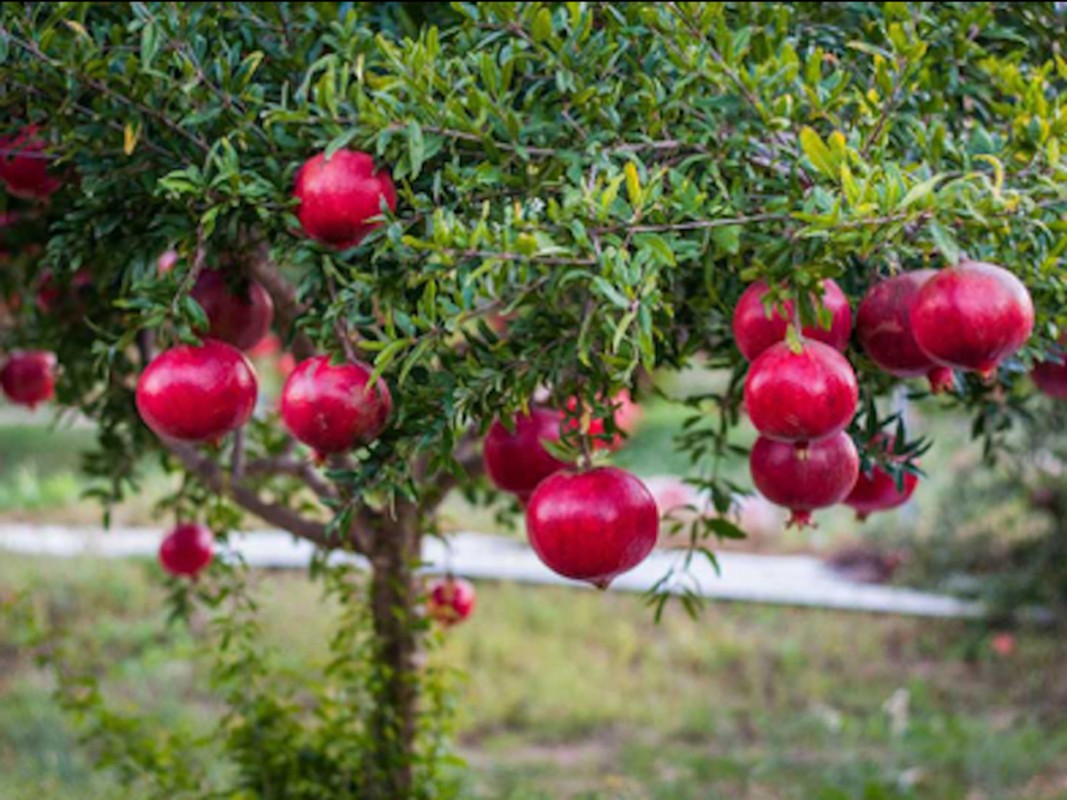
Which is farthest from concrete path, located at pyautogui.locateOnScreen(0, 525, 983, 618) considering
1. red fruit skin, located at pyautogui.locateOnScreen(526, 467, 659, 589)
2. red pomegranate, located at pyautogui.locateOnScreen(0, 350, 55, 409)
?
red fruit skin, located at pyautogui.locateOnScreen(526, 467, 659, 589)

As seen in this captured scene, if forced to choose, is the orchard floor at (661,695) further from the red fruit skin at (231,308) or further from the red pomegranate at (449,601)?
the red fruit skin at (231,308)

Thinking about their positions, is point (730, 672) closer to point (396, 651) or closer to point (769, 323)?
point (396, 651)

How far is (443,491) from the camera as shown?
2.73 metres

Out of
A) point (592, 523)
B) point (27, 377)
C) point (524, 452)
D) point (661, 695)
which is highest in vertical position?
point (27, 377)

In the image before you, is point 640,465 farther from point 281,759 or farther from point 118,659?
point 281,759

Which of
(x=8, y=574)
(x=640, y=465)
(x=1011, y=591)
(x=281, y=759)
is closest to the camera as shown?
(x=281, y=759)

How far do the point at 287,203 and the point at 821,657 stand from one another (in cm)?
476

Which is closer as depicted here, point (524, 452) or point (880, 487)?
point (524, 452)

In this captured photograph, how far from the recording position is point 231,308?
1.84 meters

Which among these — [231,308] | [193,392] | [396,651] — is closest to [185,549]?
[396,651]

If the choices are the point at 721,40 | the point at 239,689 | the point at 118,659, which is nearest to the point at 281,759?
the point at 239,689

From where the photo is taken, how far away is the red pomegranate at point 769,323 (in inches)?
56.9

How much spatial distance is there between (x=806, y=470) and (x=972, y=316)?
309 millimetres

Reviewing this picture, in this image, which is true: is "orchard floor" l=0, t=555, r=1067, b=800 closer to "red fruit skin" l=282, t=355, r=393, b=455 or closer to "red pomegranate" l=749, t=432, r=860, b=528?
"red pomegranate" l=749, t=432, r=860, b=528
